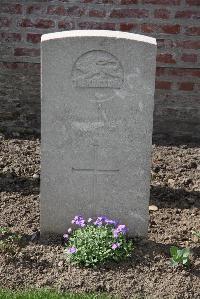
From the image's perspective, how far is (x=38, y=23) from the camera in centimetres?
513

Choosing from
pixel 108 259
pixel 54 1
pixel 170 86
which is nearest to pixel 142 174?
pixel 108 259

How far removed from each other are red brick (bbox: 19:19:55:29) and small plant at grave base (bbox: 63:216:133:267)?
213 centimetres

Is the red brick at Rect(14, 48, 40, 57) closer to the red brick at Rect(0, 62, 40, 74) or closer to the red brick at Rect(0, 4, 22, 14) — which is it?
the red brick at Rect(0, 62, 40, 74)

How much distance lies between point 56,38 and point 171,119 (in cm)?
224

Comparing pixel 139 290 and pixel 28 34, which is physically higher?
pixel 28 34

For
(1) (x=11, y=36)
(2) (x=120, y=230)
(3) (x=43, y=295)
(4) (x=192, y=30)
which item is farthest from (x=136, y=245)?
(1) (x=11, y=36)

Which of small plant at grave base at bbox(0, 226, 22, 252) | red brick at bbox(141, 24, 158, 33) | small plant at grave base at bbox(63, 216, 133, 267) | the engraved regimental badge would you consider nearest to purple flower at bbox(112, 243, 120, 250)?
small plant at grave base at bbox(63, 216, 133, 267)

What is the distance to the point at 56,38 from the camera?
10.7ft

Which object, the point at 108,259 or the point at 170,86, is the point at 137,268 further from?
the point at 170,86

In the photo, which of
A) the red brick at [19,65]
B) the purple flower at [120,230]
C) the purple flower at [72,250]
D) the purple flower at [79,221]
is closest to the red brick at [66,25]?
the red brick at [19,65]

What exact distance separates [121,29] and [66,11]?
1.61ft

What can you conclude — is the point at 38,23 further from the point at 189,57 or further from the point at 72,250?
the point at 72,250

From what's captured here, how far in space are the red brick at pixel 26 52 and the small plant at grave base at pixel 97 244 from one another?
6.84ft

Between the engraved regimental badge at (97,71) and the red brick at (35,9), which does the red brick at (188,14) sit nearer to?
the red brick at (35,9)
